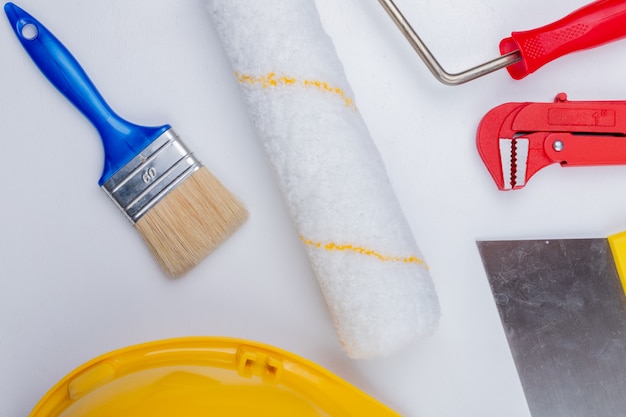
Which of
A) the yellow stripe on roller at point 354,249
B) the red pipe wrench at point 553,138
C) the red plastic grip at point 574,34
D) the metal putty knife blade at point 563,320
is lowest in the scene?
the metal putty knife blade at point 563,320

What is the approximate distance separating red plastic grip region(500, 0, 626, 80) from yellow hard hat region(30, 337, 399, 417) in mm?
363

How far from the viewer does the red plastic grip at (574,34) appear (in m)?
0.61

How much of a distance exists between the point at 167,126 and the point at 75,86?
10 centimetres

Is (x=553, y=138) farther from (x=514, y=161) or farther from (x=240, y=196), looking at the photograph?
(x=240, y=196)

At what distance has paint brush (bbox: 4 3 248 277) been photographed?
2.07 ft

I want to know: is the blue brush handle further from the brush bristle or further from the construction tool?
the construction tool

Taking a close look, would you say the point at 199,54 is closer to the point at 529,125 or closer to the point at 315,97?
the point at 315,97

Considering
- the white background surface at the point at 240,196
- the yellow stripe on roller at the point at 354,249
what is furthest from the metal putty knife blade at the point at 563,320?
the yellow stripe on roller at the point at 354,249

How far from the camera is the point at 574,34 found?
2.03 feet

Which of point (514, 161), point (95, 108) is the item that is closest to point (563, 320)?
point (514, 161)

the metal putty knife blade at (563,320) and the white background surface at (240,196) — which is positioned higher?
the white background surface at (240,196)

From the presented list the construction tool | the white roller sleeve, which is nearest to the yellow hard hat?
the white roller sleeve

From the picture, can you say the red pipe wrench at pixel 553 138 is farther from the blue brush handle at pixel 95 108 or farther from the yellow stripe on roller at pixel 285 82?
the blue brush handle at pixel 95 108

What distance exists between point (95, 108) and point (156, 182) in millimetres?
96
